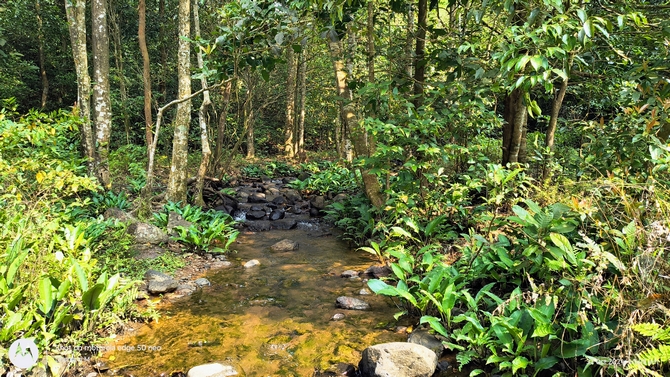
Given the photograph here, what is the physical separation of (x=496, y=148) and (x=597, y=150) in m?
5.57

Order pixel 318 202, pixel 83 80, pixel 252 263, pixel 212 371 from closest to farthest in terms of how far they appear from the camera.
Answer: pixel 212 371, pixel 252 263, pixel 83 80, pixel 318 202

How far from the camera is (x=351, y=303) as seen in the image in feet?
15.5

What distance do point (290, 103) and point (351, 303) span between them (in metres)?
14.2

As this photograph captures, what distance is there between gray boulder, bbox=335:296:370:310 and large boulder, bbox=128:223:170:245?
337 cm

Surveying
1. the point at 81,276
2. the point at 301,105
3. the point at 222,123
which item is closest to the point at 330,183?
the point at 222,123

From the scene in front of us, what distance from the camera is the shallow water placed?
3566 millimetres

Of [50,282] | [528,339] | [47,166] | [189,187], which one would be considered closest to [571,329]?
[528,339]

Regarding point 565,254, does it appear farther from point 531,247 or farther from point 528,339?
point 528,339

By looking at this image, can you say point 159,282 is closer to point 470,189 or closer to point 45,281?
point 45,281

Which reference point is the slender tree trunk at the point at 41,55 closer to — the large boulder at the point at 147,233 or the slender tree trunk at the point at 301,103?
the slender tree trunk at the point at 301,103

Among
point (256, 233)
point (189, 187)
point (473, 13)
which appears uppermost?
point (473, 13)

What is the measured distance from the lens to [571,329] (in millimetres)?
2906

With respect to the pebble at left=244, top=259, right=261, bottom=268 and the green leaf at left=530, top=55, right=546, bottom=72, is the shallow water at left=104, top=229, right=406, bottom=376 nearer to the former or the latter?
the pebble at left=244, top=259, right=261, bottom=268

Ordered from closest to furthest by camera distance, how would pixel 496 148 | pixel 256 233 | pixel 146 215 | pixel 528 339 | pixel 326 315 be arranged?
pixel 528 339 < pixel 326 315 < pixel 146 215 < pixel 256 233 < pixel 496 148
